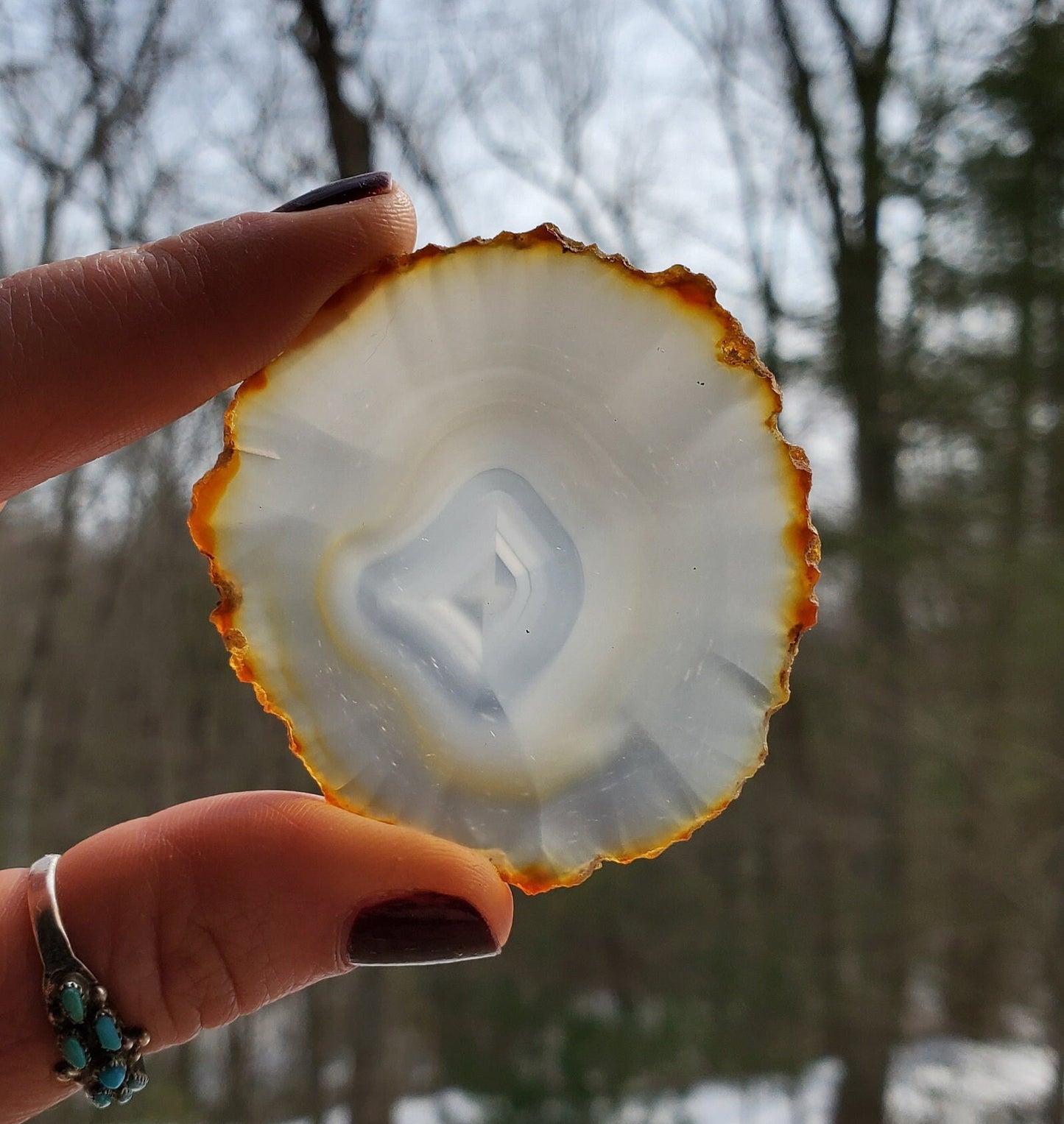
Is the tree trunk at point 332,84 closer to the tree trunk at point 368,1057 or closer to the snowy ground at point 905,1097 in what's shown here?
the tree trunk at point 368,1057

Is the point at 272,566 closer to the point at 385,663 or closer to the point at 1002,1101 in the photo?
the point at 385,663

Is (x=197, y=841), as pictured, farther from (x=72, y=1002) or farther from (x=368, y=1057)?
(x=368, y=1057)

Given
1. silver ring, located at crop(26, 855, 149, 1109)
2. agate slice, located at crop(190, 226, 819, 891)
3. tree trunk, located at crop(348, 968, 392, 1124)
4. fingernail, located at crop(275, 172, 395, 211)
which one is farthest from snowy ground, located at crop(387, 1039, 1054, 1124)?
fingernail, located at crop(275, 172, 395, 211)

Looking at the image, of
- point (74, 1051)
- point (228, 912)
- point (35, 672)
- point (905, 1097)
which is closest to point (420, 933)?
point (228, 912)

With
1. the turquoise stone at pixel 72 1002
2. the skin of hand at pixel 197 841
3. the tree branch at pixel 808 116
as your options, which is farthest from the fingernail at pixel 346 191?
the tree branch at pixel 808 116

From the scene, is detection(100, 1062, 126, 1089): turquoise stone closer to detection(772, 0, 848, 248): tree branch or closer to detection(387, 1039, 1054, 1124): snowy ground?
detection(387, 1039, 1054, 1124): snowy ground
